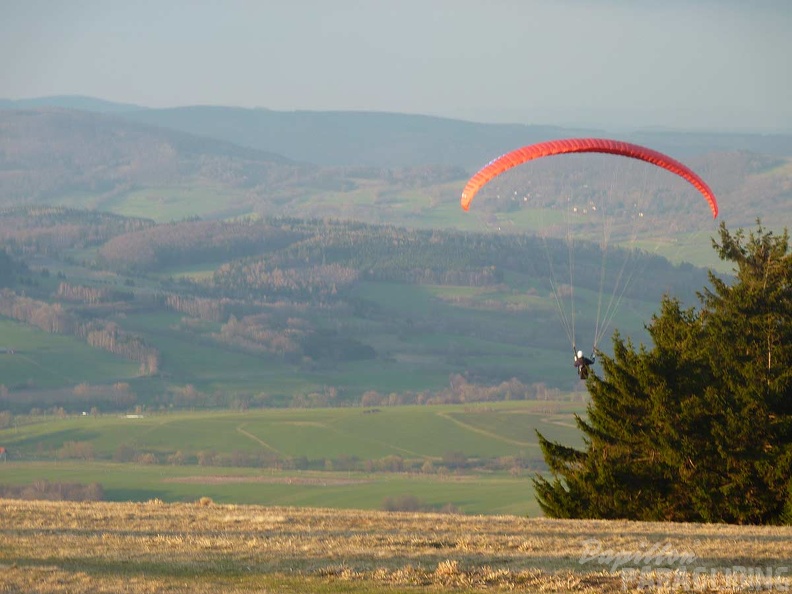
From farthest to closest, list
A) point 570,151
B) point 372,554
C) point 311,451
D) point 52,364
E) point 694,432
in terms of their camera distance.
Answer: point 52,364 → point 311,451 → point 694,432 → point 570,151 → point 372,554

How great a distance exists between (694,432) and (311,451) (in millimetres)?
94766

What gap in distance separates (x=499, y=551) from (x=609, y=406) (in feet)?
55.9

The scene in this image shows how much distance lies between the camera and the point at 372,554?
790 inches

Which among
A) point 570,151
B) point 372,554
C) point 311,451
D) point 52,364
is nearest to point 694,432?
point 570,151

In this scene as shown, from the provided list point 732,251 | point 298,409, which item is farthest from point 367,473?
point 732,251

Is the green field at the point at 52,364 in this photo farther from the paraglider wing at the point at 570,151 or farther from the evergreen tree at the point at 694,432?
the paraglider wing at the point at 570,151

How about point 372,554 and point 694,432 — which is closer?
point 372,554

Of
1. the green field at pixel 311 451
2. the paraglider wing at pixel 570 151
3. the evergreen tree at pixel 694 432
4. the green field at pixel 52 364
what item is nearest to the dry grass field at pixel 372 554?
the evergreen tree at pixel 694 432

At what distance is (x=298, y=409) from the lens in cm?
16175

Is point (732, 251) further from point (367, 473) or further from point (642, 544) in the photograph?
point (367, 473)

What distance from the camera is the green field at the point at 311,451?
9831cm

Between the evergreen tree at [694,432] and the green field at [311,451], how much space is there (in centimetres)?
4482

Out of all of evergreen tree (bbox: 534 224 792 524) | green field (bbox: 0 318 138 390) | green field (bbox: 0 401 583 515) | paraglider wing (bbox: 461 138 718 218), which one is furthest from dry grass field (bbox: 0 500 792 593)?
green field (bbox: 0 318 138 390)

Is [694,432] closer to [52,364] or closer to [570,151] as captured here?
[570,151]
